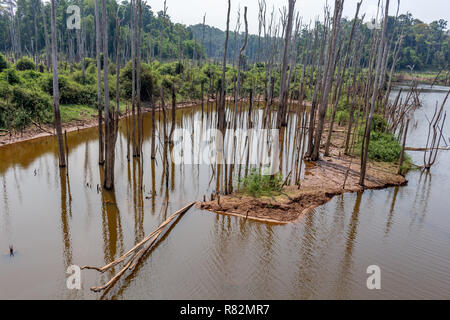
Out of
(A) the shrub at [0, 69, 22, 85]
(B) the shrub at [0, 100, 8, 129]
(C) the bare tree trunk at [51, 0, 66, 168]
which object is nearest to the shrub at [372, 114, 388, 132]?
(C) the bare tree trunk at [51, 0, 66, 168]

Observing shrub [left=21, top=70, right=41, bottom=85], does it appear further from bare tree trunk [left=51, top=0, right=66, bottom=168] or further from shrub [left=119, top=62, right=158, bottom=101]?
bare tree trunk [left=51, top=0, right=66, bottom=168]

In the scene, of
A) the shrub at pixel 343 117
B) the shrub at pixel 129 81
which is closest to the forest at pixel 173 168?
the shrub at pixel 343 117

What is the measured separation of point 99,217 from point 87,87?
12488 mm

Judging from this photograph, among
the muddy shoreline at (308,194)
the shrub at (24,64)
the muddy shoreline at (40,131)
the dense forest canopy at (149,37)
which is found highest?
the dense forest canopy at (149,37)

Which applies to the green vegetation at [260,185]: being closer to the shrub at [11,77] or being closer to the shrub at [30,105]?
the shrub at [30,105]

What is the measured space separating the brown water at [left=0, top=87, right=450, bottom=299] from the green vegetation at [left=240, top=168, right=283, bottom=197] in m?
1.02

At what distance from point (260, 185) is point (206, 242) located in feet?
8.03

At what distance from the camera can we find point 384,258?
5.87 metres

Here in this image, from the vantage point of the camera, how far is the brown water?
4.91m

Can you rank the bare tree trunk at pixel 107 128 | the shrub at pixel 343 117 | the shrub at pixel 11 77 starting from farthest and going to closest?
the shrub at pixel 343 117 < the shrub at pixel 11 77 < the bare tree trunk at pixel 107 128

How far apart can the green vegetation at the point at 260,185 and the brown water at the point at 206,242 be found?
1.02 meters

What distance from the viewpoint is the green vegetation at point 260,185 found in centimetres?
788
